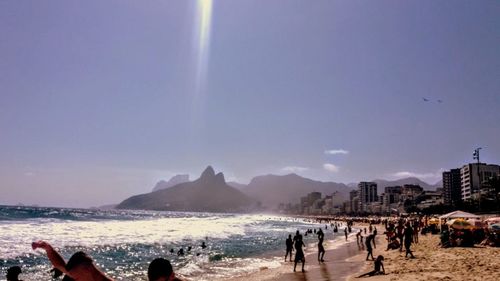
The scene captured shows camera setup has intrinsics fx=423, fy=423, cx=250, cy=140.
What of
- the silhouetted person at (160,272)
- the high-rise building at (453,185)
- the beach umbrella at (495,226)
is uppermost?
the high-rise building at (453,185)

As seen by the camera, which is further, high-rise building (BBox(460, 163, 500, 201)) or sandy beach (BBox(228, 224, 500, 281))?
high-rise building (BBox(460, 163, 500, 201))

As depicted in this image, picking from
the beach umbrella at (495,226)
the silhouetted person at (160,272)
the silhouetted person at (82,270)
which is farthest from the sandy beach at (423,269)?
the silhouetted person at (82,270)

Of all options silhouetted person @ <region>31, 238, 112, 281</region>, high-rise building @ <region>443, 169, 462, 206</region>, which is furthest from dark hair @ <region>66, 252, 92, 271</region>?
high-rise building @ <region>443, 169, 462, 206</region>

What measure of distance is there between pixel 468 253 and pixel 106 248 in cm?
2479

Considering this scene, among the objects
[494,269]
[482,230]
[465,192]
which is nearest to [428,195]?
[465,192]

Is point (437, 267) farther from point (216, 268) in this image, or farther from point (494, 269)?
point (216, 268)

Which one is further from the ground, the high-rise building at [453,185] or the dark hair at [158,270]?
the high-rise building at [453,185]

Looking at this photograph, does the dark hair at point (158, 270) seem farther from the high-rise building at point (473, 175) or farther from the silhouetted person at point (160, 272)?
the high-rise building at point (473, 175)

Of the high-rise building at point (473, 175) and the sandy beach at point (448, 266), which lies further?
the high-rise building at point (473, 175)

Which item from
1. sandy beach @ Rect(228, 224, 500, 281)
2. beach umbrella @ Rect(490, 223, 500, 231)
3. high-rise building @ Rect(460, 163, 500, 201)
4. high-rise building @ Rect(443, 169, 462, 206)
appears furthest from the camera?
high-rise building @ Rect(443, 169, 462, 206)

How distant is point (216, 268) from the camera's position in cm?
2350

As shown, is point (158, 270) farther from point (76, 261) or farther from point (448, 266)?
point (448, 266)

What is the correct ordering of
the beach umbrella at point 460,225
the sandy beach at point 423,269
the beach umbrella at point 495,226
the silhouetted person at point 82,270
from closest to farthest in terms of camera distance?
the silhouetted person at point 82,270
the sandy beach at point 423,269
the beach umbrella at point 495,226
the beach umbrella at point 460,225

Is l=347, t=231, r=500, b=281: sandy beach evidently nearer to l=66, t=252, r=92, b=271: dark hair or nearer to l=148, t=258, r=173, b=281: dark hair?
l=148, t=258, r=173, b=281: dark hair
